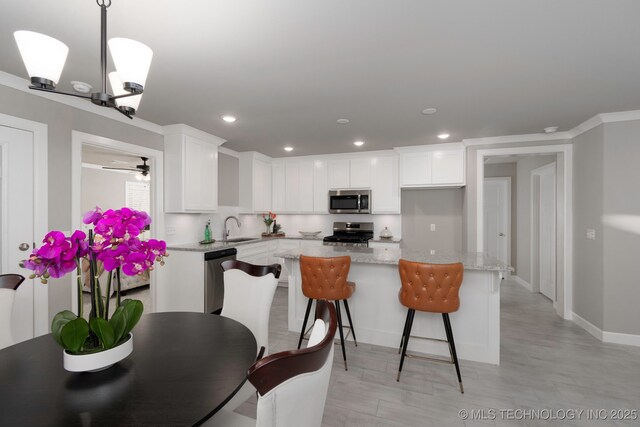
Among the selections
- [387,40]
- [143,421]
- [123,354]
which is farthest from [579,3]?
[123,354]

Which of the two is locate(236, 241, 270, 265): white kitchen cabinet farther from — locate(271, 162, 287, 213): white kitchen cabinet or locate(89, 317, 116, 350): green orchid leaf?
locate(89, 317, 116, 350): green orchid leaf

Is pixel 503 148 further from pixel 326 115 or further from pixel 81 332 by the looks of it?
pixel 81 332

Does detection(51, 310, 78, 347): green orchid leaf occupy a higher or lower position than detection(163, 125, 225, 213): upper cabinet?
lower

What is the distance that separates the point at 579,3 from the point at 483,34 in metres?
0.43

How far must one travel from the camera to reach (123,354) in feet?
3.58

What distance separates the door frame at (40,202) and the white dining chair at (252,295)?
5.43 ft

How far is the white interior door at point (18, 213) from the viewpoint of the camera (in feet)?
7.07

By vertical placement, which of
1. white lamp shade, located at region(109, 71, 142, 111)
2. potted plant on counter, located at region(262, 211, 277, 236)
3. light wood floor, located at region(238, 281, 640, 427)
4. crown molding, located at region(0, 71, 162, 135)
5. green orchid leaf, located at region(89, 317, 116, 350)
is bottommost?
light wood floor, located at region(238, 281, 640, 427)

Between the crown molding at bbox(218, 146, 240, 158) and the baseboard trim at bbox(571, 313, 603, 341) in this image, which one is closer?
the baseboard trim at bbox(571, 313, 603, 341)

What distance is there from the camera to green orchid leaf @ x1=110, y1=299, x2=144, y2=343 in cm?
108

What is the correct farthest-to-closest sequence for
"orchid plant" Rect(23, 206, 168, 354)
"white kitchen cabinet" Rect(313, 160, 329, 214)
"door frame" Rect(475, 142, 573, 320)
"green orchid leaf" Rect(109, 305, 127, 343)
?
"white kitchen cabinet" Rect(313, 160, 329, 214) < "door frame" Rect(475, 142, 573, 320) < "green orchid leaf" Rect(109, 305, 127, 343) < "orchid plant" Rect(23, 206, 168, 354)

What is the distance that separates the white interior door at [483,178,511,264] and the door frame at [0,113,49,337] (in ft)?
21.5

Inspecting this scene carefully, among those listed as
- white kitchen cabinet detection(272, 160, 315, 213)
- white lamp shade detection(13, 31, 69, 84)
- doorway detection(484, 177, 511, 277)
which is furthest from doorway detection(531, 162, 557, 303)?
white lamp shade detection(13, 31, 69, 84)

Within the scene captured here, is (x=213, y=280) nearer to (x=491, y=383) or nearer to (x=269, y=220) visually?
(x=269, y=220)
